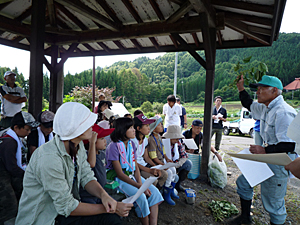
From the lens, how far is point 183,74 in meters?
68.2

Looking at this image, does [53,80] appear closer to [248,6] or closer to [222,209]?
[248,6]

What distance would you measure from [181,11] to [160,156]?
103 inches

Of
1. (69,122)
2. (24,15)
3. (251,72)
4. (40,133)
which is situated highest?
(24,15)

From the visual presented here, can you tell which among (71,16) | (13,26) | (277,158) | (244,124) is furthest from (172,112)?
(244,124)

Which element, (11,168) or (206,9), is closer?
Answer: (11,168)

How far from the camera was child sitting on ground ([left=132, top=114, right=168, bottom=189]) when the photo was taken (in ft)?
9.31

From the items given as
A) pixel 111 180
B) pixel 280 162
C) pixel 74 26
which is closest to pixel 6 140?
pixel 111 180

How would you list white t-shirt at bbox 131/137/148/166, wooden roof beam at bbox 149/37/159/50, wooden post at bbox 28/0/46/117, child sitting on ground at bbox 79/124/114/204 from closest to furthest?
child sitting on ground at bbox 79/124/114/204
white t-shirt at bbox 131/137/148/166
wooden post at bbox 28/0/46/117
wooden roof beam at bbox 149/37/159/50

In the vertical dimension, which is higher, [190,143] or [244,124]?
[190,143]

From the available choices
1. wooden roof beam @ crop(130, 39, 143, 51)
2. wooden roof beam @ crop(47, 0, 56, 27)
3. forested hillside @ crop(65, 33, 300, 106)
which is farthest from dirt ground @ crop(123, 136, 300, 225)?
forested hillside @ crop(65, 33, 300, 106)

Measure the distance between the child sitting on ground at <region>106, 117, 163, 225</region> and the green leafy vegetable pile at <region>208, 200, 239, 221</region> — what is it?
3.86 ft

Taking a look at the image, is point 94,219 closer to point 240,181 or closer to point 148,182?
point 148,182

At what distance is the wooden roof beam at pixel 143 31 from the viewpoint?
4029 millimetres

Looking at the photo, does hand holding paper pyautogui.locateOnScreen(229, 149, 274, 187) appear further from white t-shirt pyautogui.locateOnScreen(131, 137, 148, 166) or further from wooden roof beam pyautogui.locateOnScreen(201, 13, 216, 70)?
wooden roof beam pyautogui.locateOnScreen(201, 13, 216, 70)
